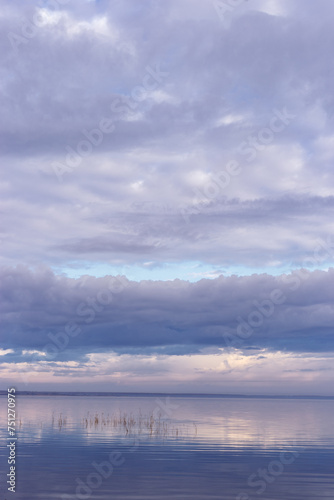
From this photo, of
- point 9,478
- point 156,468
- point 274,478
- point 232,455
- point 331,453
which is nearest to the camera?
point 9,478

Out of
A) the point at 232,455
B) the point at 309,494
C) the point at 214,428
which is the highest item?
the point at 214,428

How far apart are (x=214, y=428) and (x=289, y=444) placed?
1819cm

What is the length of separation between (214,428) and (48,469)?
37.1 m

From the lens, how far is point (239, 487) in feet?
112

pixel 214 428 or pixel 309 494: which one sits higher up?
pixel 214 428

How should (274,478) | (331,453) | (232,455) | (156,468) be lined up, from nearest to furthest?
(274,478), (156,468), (232,455), (331,453)

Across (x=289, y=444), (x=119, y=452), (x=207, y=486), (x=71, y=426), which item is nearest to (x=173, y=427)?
(x=71, y=426)

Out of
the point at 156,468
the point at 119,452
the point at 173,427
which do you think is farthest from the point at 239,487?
the point at 173,427

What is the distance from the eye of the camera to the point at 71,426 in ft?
239

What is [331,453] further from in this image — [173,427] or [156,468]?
[173,427]

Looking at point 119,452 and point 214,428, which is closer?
point 119,452

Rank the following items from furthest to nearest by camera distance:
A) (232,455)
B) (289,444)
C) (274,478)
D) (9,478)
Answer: (289,444) → (232,455) → (274,478) → (9,478)

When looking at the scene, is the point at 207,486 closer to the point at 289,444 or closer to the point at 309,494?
the point at 309,494

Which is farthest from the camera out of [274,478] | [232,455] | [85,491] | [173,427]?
[173,427]
